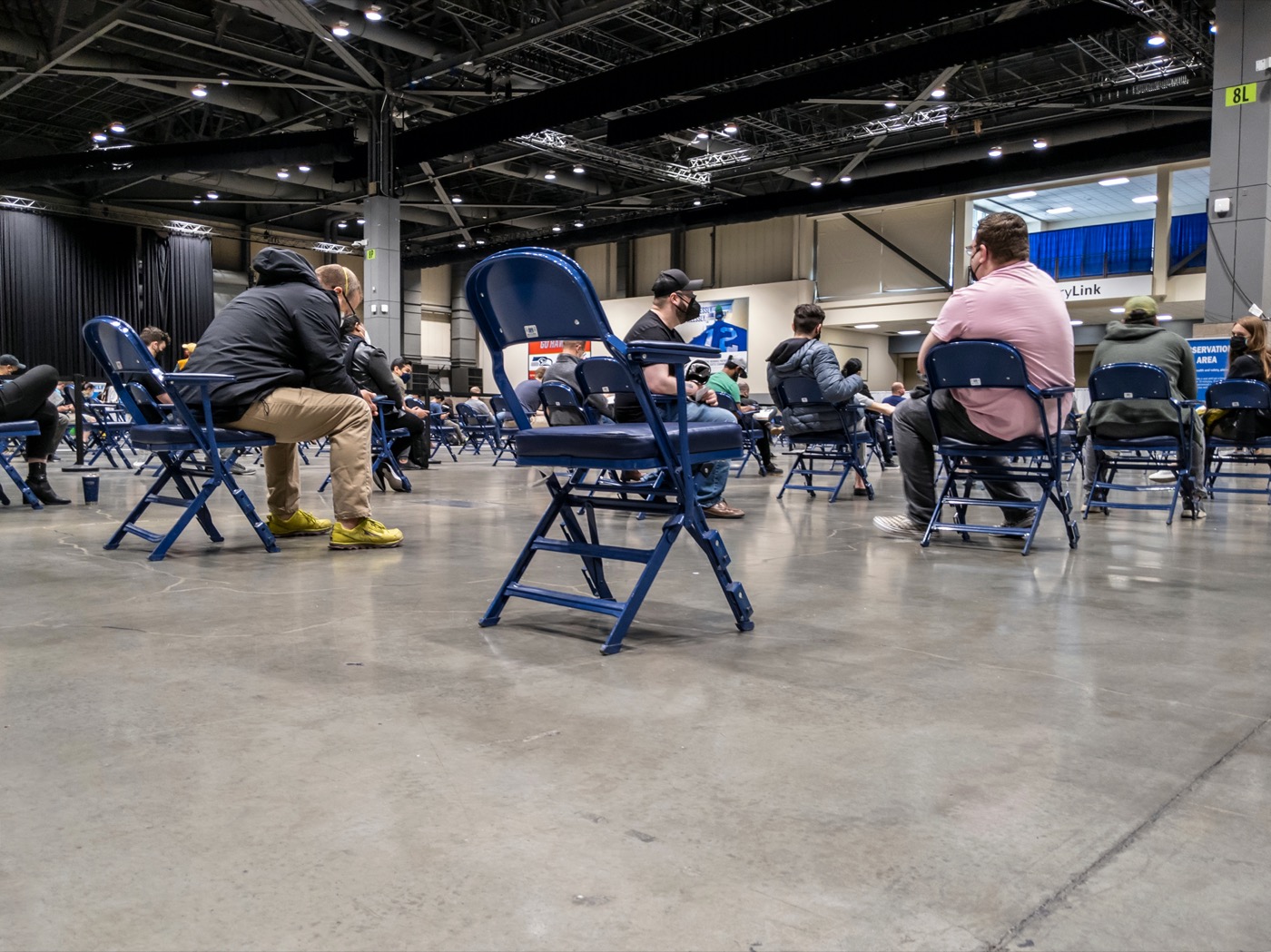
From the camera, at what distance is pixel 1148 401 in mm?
4664

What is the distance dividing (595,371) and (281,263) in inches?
62.7

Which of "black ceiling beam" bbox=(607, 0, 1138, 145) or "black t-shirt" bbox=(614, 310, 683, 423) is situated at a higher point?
"black ceiling beam" bbox=(607, 0, 1138, 145)

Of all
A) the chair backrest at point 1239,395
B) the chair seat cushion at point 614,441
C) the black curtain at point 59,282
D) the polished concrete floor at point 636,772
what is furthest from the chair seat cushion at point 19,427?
the black curtain at point 59,282

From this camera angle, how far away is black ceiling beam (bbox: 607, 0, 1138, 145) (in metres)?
10.2

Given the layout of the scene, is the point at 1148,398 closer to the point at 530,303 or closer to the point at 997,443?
the point at 997,443

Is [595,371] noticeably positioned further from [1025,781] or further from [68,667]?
[1025,781]

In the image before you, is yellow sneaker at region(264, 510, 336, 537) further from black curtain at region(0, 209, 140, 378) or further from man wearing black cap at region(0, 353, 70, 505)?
black curtain at region(0, 209, 140, 378)

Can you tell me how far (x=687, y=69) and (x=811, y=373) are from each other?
23.0ft

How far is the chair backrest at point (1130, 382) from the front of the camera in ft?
14.8

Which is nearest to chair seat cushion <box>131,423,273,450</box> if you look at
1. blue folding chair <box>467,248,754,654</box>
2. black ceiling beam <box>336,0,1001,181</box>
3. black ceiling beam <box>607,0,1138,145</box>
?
blue folding chair <box>467,248,754,654</box>

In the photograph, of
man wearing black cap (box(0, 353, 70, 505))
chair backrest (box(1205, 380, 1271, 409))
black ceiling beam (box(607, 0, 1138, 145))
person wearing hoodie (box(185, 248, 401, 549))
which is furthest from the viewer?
black ceiling beam (box(607, 0, 1138, 145))

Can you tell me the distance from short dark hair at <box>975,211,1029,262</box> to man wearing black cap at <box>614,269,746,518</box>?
114cm

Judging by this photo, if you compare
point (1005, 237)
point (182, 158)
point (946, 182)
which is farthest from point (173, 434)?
point (946, 182)

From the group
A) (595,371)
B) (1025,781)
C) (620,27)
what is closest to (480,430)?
(620,27)
